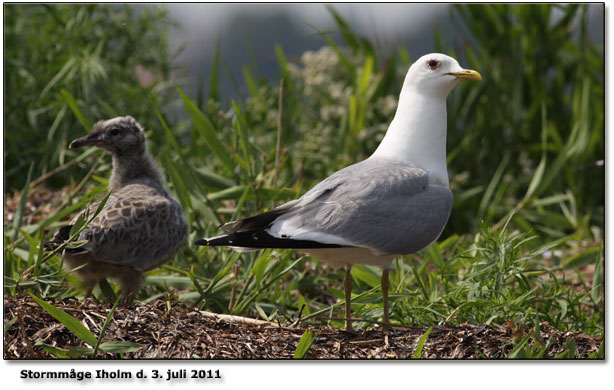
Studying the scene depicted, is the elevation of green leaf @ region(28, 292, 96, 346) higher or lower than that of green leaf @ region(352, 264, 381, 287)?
higher

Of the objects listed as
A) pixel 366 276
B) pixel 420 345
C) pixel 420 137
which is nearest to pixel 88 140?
pixel 366 276

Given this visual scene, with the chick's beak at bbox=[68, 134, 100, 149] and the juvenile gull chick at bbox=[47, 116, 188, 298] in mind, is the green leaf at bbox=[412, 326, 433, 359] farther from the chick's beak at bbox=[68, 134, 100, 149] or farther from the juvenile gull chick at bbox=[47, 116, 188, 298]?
the chick's beak at bbox=[68, 134, 100, 149]

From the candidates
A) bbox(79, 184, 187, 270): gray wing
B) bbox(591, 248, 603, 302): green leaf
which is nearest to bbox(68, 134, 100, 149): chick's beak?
bbox(79, 184, 187, 270): gray wing

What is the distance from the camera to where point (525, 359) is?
3141 millimetres

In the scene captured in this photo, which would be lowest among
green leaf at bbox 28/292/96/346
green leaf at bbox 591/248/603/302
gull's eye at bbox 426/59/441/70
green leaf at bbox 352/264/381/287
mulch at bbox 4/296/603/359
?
green leaf at bbox 591/248/603/302

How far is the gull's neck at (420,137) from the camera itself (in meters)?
3.71

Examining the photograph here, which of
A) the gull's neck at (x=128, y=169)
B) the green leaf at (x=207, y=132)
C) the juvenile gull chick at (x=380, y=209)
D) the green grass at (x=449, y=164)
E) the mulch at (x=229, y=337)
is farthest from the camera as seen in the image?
the green leaf at (x=207, y=132)

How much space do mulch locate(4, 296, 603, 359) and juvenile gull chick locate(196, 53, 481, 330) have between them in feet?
0.61

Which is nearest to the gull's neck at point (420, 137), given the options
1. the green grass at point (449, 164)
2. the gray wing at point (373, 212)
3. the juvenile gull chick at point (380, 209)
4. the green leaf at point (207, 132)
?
the juvenile gull chick at point (380, 209)

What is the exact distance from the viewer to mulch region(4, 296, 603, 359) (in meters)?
3.17

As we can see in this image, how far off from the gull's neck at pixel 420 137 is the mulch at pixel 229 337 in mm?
760

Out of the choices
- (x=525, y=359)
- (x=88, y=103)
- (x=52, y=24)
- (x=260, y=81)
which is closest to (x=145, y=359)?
(x=525, y=359)

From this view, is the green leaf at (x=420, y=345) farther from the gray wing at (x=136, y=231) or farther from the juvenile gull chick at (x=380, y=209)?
the gray wing at (x=136, y=231)

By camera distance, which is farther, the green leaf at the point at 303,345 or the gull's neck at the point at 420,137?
the gull's neck at the point at 420,137
